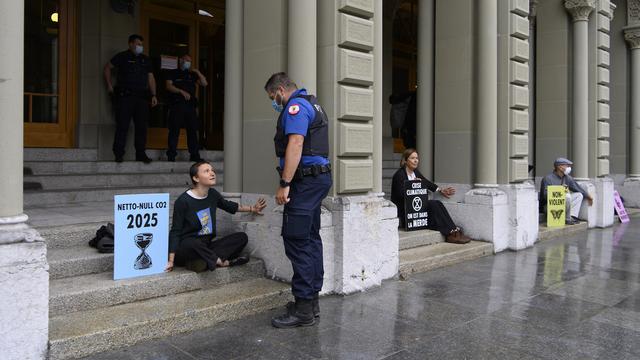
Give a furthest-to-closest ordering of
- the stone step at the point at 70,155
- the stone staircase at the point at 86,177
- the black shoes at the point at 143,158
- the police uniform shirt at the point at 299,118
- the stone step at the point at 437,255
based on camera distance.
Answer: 1. the black shoes at the point at 143,158
2. the stone step at the point at 70,155
3. the stone staircase at the point at 86,177
4. the stone step at the point at 437,255
5. the police uniform shirt at the point at 299,118

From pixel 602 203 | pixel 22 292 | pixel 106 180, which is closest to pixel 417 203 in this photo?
pixel 106 180

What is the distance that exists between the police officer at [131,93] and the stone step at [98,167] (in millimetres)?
144

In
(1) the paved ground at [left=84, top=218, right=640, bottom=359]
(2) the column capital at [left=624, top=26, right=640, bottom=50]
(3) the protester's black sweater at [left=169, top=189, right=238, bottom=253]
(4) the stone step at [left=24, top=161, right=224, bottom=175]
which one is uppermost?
(2) the column capital at [left=624, top=26, right=640, bottom=50]

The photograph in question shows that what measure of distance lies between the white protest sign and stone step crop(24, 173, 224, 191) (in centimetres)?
330

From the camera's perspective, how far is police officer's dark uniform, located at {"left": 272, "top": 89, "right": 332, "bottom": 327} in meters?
4.55

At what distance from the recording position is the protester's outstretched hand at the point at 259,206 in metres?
5.57

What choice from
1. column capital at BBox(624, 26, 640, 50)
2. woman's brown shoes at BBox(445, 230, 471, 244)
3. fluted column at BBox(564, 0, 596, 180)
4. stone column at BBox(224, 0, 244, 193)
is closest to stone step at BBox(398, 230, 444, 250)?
woman's brown shoes at BBox(445, 230, 471, 244)

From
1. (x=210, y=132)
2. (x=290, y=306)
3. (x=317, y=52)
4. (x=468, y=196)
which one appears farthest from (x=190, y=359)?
(x=210, y=132)

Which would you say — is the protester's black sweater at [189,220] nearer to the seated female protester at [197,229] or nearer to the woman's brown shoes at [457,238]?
the seated female protester at [197,229]

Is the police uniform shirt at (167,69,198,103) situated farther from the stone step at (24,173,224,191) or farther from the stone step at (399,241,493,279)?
the stone step at (399,241,493,279)

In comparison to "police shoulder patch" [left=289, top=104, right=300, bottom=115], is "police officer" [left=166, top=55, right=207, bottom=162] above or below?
above

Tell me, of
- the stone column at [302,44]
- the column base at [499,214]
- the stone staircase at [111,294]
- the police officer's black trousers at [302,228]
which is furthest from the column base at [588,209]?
the police officer's black trousers at [302,228]

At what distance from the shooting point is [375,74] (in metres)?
6.13

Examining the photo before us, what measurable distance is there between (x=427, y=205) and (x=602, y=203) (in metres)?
5.36
